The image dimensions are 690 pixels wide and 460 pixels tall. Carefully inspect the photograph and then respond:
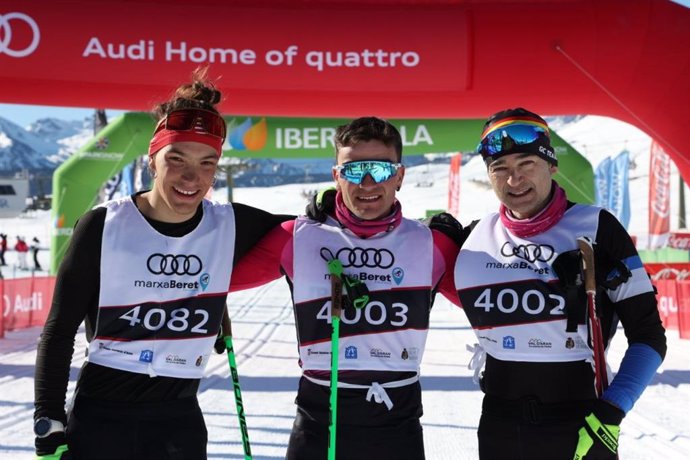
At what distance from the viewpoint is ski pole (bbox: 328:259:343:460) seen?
2.50 metres

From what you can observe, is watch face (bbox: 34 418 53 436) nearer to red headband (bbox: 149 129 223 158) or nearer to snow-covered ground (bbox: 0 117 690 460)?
red headband (bbox: 149 129 223 158)

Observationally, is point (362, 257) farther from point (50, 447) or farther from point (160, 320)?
point (50, 447)

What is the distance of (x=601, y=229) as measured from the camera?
2594mm

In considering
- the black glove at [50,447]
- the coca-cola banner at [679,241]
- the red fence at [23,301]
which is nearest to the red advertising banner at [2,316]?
the red fence at [23,301]

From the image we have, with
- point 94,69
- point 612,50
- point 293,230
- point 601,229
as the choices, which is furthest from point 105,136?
point 601,229

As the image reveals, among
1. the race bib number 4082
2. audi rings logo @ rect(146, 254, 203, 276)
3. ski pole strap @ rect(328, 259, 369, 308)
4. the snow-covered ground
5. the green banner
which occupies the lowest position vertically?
the snow-covered ground

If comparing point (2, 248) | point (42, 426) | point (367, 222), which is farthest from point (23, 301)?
point (2, 248)

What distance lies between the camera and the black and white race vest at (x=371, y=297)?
2.69 meters

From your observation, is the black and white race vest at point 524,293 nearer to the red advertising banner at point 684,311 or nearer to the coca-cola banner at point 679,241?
the red advertising banner at point 684,311

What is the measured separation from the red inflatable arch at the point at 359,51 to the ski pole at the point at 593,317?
3279 millimetres

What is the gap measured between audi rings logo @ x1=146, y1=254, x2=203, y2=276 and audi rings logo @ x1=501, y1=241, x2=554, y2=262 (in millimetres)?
1267

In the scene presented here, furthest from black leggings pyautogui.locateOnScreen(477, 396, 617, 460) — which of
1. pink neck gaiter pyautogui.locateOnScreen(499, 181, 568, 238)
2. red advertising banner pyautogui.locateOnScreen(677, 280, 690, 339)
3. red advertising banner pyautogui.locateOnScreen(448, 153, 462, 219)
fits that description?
red advertising banner pyautogui.locateOnScreen(448, 153, 462, 219)

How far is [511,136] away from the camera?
268 centimetres

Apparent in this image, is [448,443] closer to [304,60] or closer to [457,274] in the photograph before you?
[457,274]
